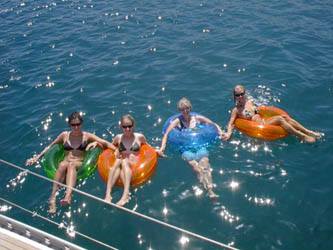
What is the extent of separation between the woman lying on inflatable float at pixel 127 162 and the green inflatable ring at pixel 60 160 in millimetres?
223

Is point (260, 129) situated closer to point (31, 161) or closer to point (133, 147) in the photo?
point (133, 147)

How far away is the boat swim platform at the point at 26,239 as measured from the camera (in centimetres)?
404

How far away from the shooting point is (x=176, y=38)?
39.5ft

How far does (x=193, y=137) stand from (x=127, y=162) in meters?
1.59

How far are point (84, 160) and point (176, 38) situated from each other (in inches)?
282

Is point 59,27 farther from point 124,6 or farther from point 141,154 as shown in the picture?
point 141,154

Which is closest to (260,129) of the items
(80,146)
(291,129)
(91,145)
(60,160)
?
(291,129)

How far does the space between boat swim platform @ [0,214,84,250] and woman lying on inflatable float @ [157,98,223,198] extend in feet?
9.81

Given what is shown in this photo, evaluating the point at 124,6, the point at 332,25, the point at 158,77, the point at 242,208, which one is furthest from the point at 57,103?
the point at 332,25

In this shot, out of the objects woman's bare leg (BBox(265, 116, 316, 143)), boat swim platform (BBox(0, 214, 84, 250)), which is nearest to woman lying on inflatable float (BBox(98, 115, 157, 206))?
boat swim platform (BBox(0, 214, 84, 250))

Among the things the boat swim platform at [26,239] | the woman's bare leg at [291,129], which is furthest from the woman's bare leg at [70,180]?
the woman's bare leg at [291,129]

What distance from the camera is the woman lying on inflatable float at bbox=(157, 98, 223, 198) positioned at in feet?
21.0

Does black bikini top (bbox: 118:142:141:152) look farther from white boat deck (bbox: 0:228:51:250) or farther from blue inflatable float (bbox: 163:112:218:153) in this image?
white boat deck (bbox: 0:228:51:250)

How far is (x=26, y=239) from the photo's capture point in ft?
13.5
